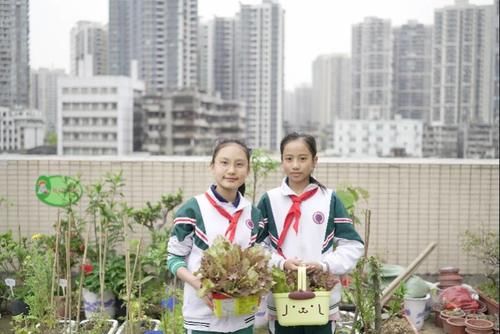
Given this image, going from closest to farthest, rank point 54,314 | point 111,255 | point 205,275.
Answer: point 205,275 < point 54,314 < point 111,255

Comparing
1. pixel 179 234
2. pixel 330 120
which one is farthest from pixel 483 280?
pixel 330 120

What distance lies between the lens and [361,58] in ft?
167

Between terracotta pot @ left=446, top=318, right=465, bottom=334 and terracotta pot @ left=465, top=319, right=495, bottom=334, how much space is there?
50 mm

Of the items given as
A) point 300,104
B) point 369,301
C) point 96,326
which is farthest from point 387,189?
point 300,104

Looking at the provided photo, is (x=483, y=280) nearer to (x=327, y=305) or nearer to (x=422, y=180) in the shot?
(x=422, y=180)

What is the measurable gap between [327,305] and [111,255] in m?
2.60

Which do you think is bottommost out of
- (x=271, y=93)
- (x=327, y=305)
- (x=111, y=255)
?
(x=111, y=255)

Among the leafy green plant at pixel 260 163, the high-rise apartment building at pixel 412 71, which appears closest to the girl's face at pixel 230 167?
the leafy green plant at pixel 260 163

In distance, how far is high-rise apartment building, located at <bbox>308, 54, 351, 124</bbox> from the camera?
191 ft

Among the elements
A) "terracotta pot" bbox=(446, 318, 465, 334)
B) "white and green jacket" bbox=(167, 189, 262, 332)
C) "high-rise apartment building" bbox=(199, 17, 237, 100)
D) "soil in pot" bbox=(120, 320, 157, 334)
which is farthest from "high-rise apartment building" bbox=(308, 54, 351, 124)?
"white and green jacket" bbox=(167, 189, 262, 332)

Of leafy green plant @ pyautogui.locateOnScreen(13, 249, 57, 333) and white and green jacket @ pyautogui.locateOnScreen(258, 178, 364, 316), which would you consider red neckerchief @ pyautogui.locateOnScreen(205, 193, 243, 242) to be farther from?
leafy green plant @ pyautogui.locateOnScreen(13, 249, 57, 333)

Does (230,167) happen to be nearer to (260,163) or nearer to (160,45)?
(260,163)

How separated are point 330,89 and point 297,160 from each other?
58986mm

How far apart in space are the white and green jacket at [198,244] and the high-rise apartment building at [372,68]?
4365 cm
